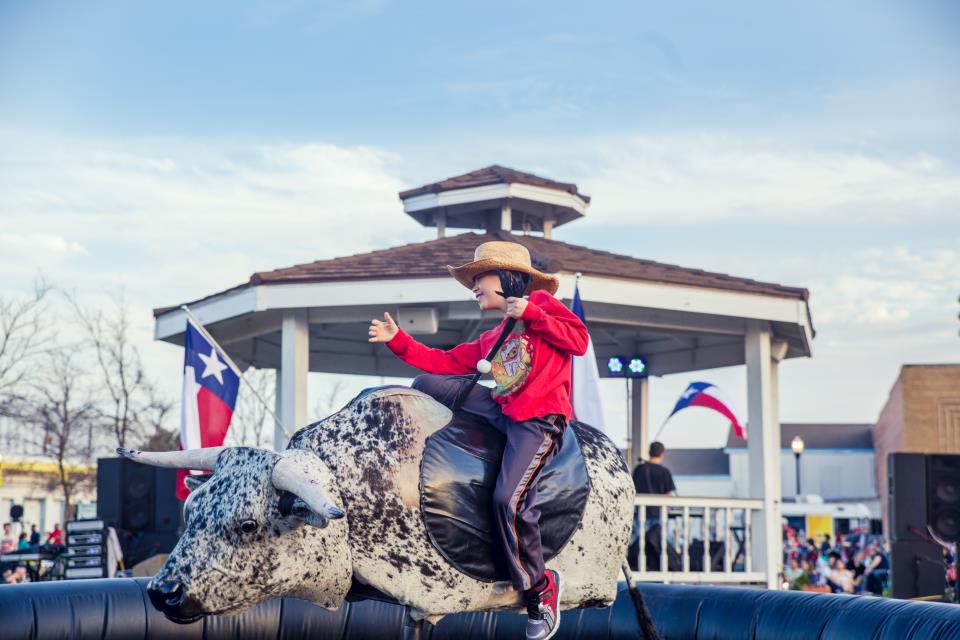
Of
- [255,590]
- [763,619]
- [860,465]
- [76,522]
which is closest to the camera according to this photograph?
[255,590]

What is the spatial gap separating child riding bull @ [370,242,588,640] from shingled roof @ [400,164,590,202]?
8647mm

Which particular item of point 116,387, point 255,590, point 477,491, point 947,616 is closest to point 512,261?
point 477,491

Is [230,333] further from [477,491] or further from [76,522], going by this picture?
[477,491]

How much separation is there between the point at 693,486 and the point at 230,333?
5674 centimetres

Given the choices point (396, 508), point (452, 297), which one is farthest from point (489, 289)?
point (452, 297)

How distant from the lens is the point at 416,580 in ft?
13.2

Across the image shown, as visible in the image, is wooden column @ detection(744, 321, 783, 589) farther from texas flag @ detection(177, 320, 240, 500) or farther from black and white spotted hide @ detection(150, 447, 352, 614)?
black and white spotted hide @ detection(150, 447, 352, 614)

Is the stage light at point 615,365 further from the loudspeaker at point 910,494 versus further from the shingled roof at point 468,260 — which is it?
the loudspeaker at point 910,494

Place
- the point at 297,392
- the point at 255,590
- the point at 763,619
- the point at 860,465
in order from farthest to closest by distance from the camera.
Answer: the point at 860,465 → the point at 297,392 → the point at 763,619 → the point at 255,590

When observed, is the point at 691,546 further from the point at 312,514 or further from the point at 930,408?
the point at 930,408

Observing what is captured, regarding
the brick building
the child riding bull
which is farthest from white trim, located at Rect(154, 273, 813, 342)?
the brick building

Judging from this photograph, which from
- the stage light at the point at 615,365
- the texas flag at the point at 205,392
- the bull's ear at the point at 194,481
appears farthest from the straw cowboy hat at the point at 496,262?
the stage light at the point at 615,365

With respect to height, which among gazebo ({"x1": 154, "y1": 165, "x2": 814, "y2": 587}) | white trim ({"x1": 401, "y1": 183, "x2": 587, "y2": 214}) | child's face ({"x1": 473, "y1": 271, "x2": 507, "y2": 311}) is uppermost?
white trim ({"x1": 401, "y1": 183, "x2": 587, "y2": 214})

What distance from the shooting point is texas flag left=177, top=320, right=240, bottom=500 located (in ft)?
35.0
